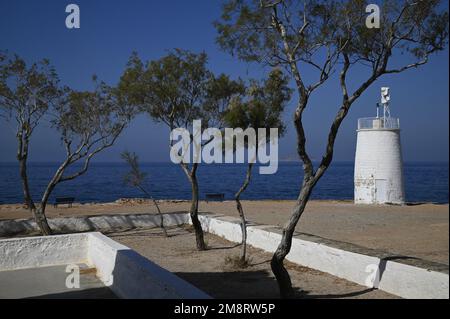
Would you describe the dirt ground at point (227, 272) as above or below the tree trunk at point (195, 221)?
below

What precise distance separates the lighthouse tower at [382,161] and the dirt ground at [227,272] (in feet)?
49.3

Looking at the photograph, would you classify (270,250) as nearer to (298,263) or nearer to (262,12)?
(298,263)

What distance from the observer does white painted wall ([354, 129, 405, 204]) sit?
2606 cm

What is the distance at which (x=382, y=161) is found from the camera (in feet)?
85.3

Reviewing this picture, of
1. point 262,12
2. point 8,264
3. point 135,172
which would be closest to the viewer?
point 262,12

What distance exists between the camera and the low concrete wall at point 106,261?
5.31m

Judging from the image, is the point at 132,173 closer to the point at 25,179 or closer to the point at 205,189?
the point at 25,179

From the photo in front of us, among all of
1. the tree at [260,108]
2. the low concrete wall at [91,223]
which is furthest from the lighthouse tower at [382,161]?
the tree at [260,108]

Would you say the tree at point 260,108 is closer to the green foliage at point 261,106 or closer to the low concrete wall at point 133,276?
the green foliage at point 261,106

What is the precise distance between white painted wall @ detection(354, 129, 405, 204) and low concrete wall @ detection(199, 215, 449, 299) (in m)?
16.0

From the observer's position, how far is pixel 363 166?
1053 inches
